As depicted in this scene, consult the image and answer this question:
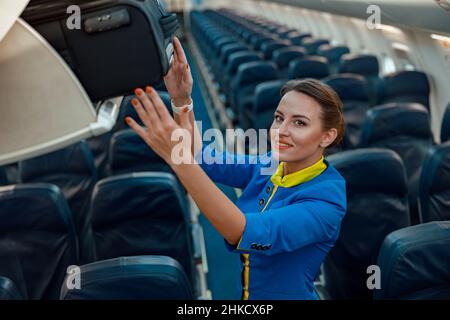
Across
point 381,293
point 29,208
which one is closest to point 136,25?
point 381,293

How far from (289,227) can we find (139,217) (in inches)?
49.5

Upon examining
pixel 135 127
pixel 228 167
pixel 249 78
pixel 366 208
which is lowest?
pixel 366 208

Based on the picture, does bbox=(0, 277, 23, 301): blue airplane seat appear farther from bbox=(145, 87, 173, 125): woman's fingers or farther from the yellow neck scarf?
the yellow neck scarf

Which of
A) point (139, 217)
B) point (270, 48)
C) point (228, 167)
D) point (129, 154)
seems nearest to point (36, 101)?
point (228, 167)

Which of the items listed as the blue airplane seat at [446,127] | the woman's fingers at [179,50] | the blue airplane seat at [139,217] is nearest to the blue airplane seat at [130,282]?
the woman's fingers at [179,50]

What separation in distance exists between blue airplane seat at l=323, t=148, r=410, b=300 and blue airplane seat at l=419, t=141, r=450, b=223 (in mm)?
181

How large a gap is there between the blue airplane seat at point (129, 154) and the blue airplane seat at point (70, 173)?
7.4 inches

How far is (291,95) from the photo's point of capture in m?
1.60

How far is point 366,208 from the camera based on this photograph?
248cm

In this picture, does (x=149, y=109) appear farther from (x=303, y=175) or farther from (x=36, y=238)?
(x=36, y=238)

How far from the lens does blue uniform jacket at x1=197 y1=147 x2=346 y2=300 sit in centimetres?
140

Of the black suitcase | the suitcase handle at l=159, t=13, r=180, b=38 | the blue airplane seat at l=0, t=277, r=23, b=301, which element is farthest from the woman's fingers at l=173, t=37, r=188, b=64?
the blue airplane seat at l=0, t=277, r=23, b=301

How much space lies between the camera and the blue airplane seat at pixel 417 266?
1.58 meters
